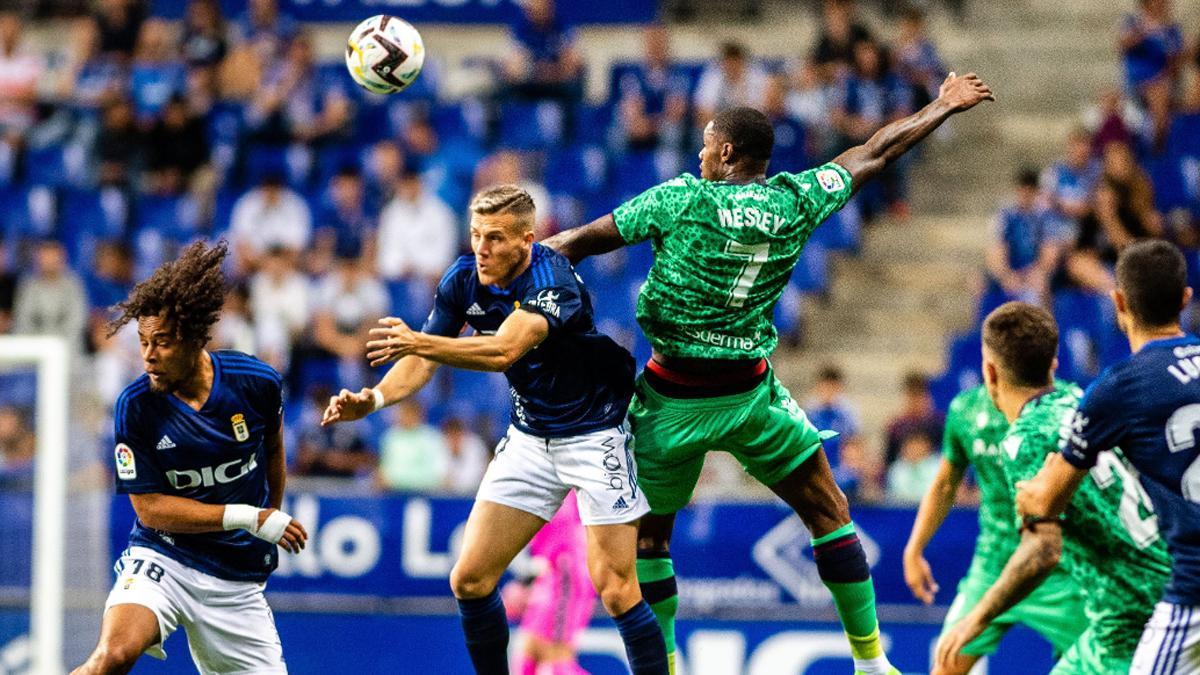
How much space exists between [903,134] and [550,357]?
1.69 meters

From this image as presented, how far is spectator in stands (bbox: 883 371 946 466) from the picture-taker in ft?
39.4

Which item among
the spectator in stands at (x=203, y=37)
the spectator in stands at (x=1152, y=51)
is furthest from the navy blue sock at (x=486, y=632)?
the spectator in stands at (x=203, y=37)

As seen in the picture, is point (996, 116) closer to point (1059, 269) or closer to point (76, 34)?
point (1059, 269)

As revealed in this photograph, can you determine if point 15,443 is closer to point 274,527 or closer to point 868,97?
point 274,527

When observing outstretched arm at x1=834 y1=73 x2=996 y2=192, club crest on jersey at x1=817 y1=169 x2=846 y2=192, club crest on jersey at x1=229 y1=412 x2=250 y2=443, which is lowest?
club crest on jersey at x1=229 y1=412 x2=250 y2=443

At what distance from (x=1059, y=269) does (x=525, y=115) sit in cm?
511

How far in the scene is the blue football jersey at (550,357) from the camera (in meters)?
6.53

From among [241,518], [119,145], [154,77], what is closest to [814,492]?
[241,518]

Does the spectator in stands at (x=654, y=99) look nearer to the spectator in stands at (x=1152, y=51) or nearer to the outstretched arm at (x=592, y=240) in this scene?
the spectator in stands at (x=1152, y=51)

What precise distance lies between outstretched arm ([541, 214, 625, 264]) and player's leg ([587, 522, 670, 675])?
3.50 feet

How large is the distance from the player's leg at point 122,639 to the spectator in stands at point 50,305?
28.2 feet

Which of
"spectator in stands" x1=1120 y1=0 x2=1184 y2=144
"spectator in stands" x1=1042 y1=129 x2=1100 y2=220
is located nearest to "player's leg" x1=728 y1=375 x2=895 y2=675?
"spectator in stands" x1=1042 y1=129 x2=1100 y2=220

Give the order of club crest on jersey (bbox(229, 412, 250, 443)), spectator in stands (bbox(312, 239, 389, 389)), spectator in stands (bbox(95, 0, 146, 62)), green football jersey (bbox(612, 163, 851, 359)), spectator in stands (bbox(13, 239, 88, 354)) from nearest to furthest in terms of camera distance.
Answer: club crest on jersey (bbox(229, 412, 250, 443)) < green football jersey (bbox(612, 163, 851, 359)) < spectator in stands (bbox(312, 239, 389, 389)) < spectator in stands (bbox(13, 239, 88, 354)) < spectator in stands (bbox(95, 0, 146, 62))

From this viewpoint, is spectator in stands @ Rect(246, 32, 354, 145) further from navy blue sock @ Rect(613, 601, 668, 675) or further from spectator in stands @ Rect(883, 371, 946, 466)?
navy blue sock @ Rect(613, 601, 668, 675)
